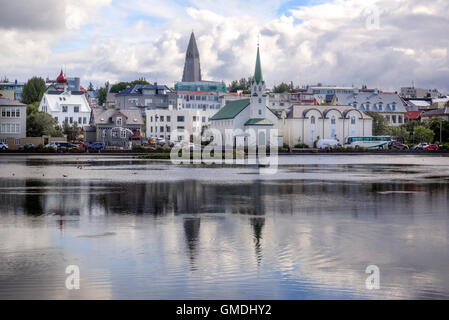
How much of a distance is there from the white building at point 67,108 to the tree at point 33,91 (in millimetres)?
33726

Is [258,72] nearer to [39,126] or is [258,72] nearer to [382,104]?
[39,126]

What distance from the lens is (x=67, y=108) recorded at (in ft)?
433

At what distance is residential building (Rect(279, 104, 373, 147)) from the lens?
119 metres

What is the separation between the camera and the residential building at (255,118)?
115438 millimetres

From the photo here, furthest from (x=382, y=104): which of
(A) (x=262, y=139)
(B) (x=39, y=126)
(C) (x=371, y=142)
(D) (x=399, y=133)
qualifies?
(B) (x=39, y=126)

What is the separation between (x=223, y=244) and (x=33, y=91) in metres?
163

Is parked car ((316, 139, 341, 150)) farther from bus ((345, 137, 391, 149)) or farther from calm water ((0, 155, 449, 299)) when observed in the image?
calm water ((0, 155, 449, 299))

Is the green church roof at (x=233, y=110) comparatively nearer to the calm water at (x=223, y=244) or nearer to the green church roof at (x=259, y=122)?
the green church roof at (x=259, y=122)

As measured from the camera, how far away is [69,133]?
11044 centimetres

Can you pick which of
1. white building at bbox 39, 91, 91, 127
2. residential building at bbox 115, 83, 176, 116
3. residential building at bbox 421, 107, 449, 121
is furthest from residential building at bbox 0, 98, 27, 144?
residential building at bbox 421, 107, 449, 121

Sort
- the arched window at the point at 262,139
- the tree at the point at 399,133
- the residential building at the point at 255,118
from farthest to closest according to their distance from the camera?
the tree at the point at 399,133 → the residential building at the point at 255,118 → the arched window at the point at 262,139

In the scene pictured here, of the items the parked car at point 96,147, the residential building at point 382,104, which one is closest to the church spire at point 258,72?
the parked car at point 96,147
